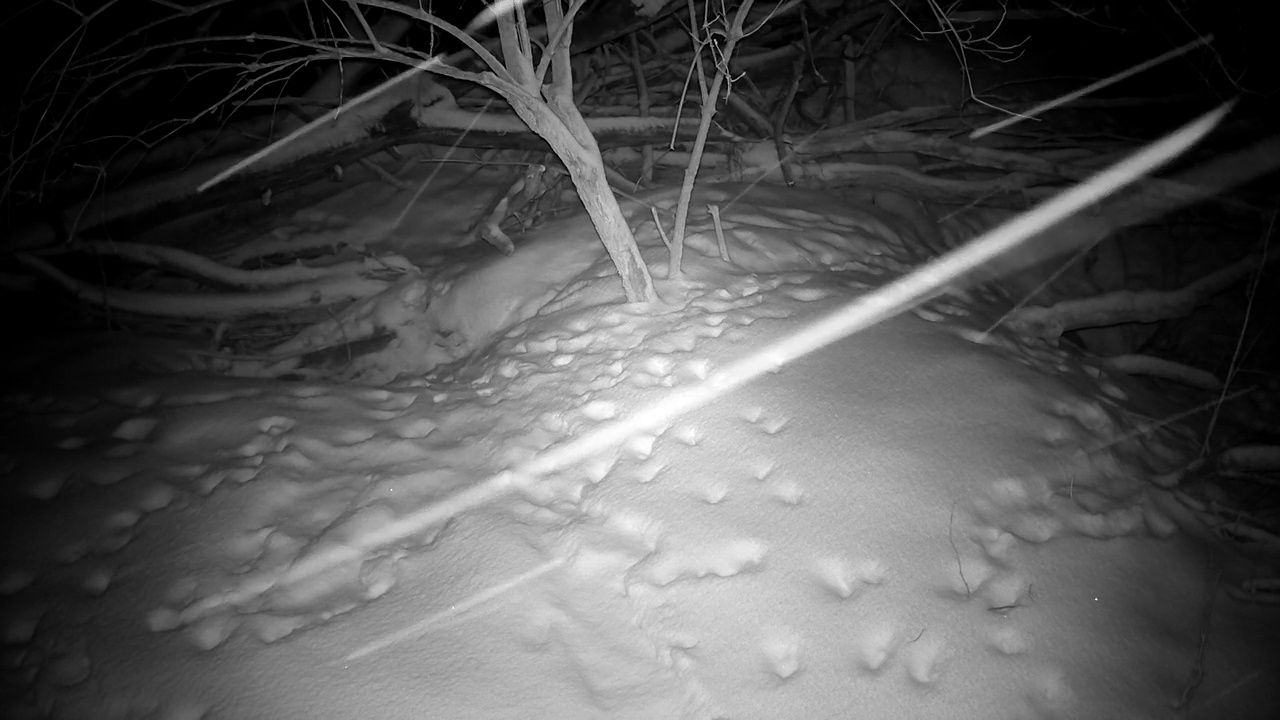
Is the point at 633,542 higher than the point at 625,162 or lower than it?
lower

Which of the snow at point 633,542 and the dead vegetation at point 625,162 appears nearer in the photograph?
the snow at point 633,542

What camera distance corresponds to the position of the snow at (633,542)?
1.70m

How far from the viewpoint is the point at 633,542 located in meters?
2.08

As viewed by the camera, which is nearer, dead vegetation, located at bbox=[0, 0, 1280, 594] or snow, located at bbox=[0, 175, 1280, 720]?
snow, located at bbox=[0, 175, 1280, 720]

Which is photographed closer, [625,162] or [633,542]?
[633,542]

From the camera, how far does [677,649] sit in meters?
1.76

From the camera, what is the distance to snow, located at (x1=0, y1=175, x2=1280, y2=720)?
67.0 inches

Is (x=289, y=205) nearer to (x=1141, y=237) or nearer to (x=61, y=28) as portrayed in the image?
(x=61, y=28)

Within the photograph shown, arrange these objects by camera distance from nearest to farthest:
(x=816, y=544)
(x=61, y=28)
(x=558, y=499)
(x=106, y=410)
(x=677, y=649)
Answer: (x=677, y=649) < (x=816, y=544) < (x=558, y=499) < (x=106, y=410) < (x=61, y=28)

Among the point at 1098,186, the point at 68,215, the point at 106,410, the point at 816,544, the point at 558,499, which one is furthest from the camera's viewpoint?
the point at 1098,186

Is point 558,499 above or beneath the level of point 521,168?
beneath

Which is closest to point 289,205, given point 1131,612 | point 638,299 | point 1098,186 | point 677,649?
point 638,299

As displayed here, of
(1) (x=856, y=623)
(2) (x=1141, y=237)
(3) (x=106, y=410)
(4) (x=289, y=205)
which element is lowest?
(2) (x=1141, y=237)

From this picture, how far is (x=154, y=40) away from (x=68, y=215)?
172 cm
